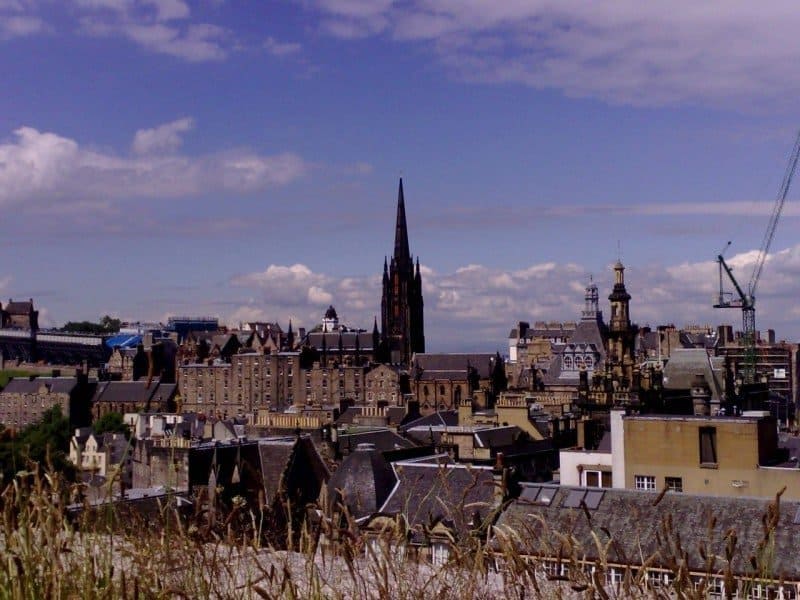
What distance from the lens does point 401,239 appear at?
128500mm

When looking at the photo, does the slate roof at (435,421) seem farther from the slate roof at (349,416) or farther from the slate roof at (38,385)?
the slate roof at (38,385)

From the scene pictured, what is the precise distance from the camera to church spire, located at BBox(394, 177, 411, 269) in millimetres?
126688

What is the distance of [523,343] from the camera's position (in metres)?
152

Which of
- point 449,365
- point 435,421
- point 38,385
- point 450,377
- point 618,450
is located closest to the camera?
point 618,450

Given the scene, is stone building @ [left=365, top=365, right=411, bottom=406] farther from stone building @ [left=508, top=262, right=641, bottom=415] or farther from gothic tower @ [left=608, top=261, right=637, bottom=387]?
gothic tower @ [left=608, top=261, right=637, bottom=387]

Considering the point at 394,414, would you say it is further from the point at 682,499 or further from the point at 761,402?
the point at 682,499

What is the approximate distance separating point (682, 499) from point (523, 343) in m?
134

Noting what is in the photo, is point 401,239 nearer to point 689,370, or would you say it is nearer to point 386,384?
point 386,384

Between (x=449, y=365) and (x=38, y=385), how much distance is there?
44.0m

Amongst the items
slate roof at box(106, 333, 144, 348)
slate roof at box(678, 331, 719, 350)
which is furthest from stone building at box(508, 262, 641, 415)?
slate roof at box(106, 333, 144, 348)

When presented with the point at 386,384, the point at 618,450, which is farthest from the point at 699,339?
the point at 618,450

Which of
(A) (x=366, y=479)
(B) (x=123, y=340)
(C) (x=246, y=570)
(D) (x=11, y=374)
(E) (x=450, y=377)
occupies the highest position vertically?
(B) (x=123, y=340)

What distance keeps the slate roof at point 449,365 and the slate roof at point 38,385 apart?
3648cm

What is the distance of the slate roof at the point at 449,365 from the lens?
96312 millimetres
